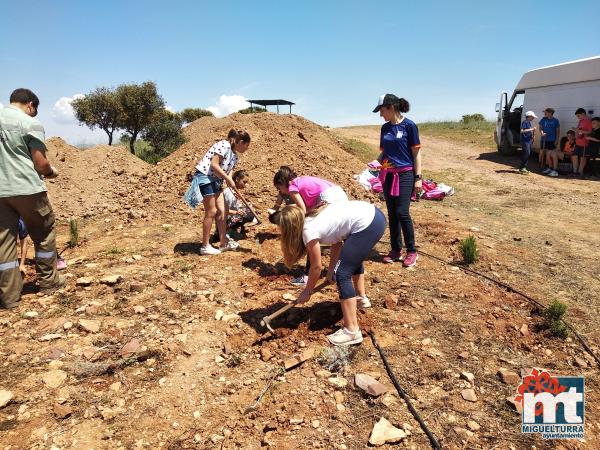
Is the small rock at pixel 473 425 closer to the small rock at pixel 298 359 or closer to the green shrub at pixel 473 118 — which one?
the small rock at pixel 298 359

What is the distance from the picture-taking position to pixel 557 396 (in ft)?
8.89

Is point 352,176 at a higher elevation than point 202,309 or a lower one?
higher

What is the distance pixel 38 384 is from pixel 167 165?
7.06 meters

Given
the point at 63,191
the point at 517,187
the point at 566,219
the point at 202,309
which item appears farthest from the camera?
the point at 517,187

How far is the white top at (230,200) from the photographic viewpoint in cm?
550

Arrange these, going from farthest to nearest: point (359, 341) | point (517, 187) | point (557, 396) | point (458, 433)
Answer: point (517, 187) → point (359, 341) → point (557, 396) → point (458, 433)

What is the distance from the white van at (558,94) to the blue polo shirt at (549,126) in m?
0.21

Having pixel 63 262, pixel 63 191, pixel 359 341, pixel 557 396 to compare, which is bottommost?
pixel 557 396

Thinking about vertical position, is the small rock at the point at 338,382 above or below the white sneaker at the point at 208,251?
below

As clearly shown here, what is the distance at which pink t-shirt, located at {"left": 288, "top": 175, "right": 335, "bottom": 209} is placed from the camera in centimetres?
395

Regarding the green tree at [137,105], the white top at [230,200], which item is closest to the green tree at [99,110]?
the green tree at [137,105]

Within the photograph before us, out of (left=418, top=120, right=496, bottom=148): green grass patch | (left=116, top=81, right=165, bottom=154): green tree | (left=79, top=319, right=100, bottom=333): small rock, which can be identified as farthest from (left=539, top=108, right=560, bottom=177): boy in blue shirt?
(left=116, top=81, right=165, bottom=154): green tree

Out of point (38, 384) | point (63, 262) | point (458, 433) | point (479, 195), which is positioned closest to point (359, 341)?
point (458, 433)

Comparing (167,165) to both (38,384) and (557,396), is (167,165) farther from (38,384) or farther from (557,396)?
(557,396)
